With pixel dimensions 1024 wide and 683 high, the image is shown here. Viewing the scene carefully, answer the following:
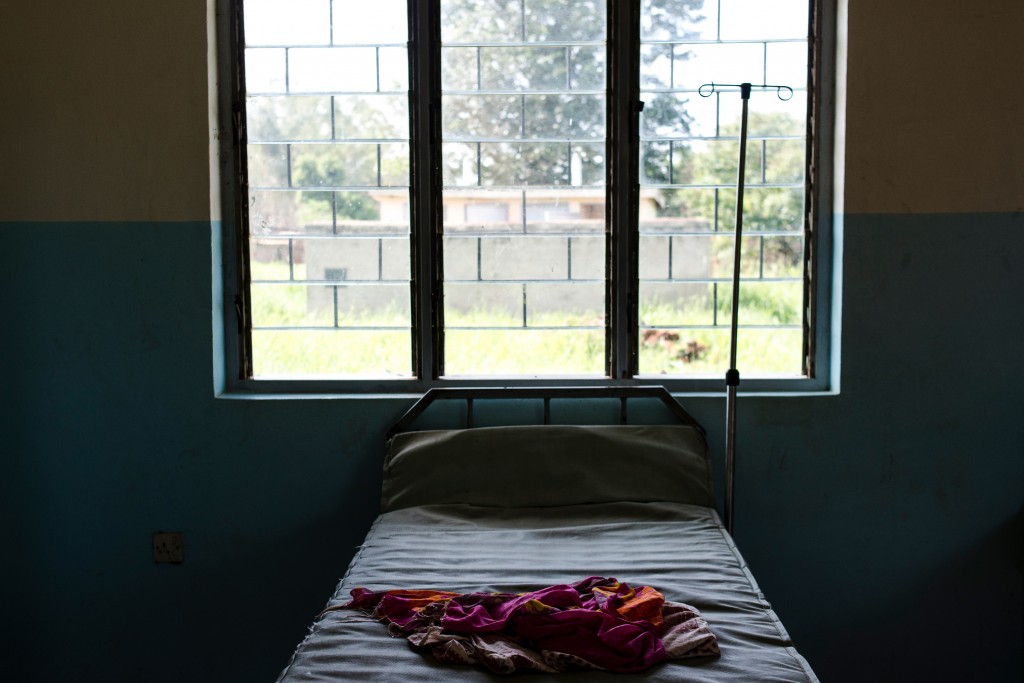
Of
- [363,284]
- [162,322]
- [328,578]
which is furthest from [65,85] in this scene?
[328,578]

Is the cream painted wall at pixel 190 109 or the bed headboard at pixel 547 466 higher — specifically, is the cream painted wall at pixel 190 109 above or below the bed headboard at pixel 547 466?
above

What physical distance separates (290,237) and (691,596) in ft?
5.47

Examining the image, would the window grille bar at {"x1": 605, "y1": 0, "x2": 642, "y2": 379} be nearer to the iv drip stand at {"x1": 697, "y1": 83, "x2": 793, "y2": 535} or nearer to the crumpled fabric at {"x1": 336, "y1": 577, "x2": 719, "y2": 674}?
the iv drip stand at {"x1": 697, "y1": 83, "x2": 793, "y2": 535}

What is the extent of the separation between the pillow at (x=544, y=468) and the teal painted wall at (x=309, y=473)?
239 millimetres

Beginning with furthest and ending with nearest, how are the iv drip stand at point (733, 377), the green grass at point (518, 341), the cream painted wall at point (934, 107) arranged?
the green grass at point (518, 341) → the cream painted wall at point (934, 107) → the iv drip stand at point (733, 377)

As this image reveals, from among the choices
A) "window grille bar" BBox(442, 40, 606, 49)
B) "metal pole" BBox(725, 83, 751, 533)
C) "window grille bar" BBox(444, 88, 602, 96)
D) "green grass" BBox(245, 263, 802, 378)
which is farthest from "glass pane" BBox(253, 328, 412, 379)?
"metal pole" BBox(725, 83, 751, 533)

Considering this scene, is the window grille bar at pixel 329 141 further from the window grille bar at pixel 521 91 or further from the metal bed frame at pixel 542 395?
the metal bed frame at pixel 542 395

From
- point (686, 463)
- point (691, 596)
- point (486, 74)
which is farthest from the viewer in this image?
point (486, 74)

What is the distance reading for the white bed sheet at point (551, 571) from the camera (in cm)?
175

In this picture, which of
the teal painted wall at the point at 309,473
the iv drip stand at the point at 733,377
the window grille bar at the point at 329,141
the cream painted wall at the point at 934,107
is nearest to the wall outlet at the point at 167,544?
the teal painted wall at the point at 309,473

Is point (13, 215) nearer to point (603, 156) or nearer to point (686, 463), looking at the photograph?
point (603, 156)

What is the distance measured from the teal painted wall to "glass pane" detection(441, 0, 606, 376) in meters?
0.41

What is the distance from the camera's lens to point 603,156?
115 inches

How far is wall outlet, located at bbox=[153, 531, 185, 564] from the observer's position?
2904 millimetres
